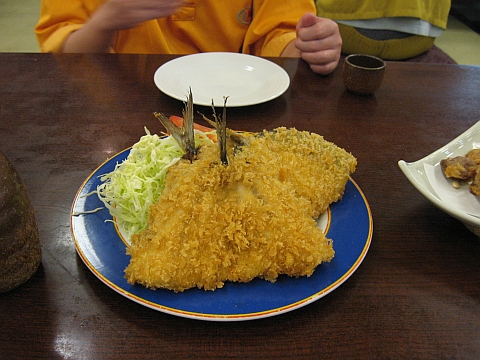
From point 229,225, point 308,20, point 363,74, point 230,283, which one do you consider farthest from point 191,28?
point 230,283

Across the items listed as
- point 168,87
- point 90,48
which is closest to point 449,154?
point 168,87

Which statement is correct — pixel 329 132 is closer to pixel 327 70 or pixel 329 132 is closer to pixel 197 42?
pixel 327 70

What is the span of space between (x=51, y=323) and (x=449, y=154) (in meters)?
1.46

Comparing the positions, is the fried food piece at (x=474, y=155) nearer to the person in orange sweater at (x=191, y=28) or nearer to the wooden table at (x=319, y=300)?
the wooden table at (x=319, y=300)

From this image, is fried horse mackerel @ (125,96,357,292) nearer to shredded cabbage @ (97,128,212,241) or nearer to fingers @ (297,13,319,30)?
shredded cabbage @ (97,128,212,241)

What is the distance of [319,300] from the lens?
3.38 feet

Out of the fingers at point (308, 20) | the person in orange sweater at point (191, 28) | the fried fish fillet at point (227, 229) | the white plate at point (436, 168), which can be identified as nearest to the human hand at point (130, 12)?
the person in orange sweater at point (191, 28)

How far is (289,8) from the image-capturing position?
8.91ft

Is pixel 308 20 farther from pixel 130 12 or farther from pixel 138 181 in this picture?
pixel 138 181

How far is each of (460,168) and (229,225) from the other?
34.7 inches

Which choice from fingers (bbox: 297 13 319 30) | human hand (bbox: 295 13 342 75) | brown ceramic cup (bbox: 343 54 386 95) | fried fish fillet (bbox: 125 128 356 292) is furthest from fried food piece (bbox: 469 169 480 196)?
fingers (bbox: 297 13 319 30)

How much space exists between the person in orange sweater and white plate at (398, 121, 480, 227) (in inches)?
36.3

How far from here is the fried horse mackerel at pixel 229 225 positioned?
101 cm

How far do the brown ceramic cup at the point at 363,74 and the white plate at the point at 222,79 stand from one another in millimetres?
327
